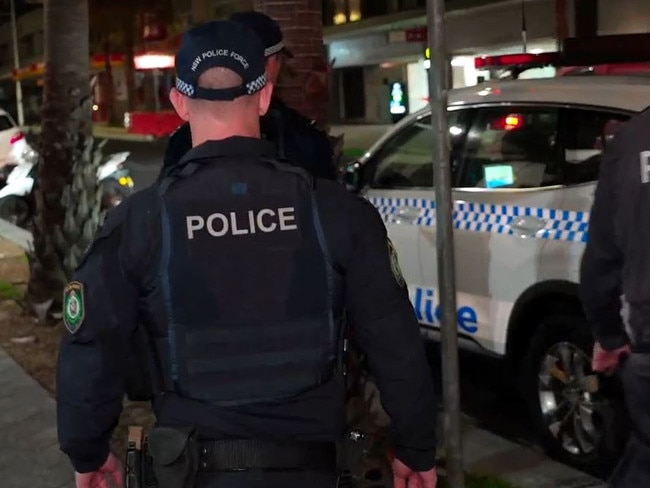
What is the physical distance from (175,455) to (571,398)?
2.98 meters

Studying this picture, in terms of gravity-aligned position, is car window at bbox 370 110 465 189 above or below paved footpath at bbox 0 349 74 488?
above

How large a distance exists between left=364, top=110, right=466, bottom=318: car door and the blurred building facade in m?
4.59

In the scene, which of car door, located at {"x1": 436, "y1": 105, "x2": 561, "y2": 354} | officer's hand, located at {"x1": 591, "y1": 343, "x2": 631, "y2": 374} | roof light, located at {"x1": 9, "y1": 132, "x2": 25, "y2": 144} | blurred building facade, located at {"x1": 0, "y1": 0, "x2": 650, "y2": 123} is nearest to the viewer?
officer's hand, located at {"x1": 591, "y1": 343, "x2": 631, "y2": 374}

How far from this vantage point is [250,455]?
92.0 inches

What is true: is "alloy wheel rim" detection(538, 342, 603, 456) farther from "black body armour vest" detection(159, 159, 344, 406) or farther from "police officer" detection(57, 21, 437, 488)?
"black body armour vest" detection(159, 159, 344, 406)

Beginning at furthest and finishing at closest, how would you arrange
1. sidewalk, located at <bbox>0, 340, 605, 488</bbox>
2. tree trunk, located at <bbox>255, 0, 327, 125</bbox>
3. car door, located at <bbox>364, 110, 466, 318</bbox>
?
1. car door, located at <bbox>364, 110, 466, 318</bbox>
2. sidewalk, located at <bbox>0, 340, 605, 488</bbox>
3. tree trunk, located at <bbox>255, 0, 327, 125</bbox>

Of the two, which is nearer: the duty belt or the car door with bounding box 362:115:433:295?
the duty belt

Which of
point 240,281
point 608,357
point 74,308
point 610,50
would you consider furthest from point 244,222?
point 610,50

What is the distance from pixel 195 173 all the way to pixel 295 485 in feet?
2.45

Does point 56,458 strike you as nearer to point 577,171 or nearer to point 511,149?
point 511,149

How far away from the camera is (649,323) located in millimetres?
2463

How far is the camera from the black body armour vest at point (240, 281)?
232 cm

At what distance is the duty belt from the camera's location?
7.65 feet

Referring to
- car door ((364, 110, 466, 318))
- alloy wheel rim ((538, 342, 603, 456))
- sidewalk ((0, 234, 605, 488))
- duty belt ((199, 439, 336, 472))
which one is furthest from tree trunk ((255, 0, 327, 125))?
duty belt ((199, 439, 336, 472))
